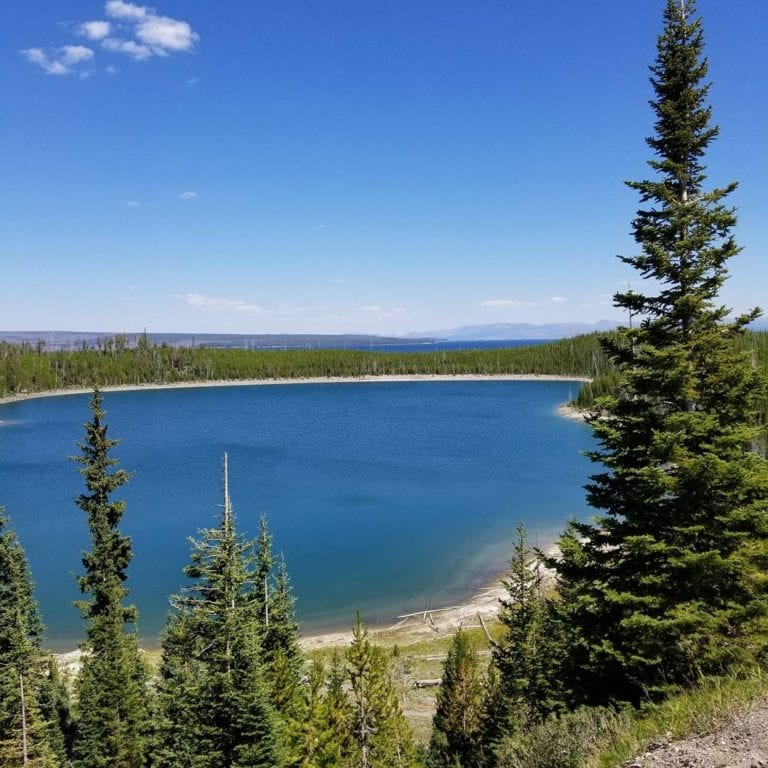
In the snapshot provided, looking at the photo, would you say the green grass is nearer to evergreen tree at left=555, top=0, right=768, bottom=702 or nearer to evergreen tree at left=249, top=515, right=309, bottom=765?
evergreen tree at left=555, top=0, right=768, bottom=702

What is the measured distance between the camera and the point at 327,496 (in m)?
73.4

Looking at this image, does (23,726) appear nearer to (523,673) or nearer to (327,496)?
(523,673)

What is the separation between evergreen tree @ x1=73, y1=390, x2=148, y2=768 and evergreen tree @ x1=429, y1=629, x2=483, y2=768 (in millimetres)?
11372

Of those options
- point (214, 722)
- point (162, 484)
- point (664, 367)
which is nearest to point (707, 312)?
point (664, 367)

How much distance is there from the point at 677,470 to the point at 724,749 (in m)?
6.20

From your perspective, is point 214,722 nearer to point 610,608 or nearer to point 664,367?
point 610,608

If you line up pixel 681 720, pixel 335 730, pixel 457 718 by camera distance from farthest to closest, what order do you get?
pixel 457 718, pixel 335 730, pixel 681 720

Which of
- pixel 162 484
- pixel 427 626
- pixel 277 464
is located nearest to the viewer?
pixel 427 626

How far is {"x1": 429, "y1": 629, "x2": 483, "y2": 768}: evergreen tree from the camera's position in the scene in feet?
72.0

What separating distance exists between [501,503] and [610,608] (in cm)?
5702

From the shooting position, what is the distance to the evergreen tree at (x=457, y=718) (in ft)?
72.0

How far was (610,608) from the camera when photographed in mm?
12625

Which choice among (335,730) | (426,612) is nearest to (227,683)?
(335,730)

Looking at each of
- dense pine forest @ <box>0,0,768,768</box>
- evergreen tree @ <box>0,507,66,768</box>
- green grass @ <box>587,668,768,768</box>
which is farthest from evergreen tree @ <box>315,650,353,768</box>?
green grass @ <box>587,668,768,768</box>
